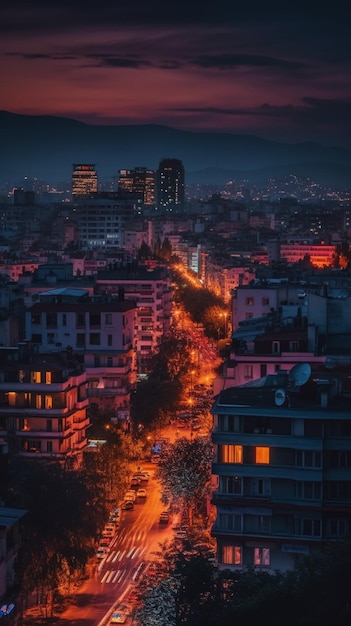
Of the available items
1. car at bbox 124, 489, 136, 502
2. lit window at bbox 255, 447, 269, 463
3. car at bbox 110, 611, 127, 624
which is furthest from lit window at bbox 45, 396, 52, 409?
lit window at bbox 255, 447, 269, 463

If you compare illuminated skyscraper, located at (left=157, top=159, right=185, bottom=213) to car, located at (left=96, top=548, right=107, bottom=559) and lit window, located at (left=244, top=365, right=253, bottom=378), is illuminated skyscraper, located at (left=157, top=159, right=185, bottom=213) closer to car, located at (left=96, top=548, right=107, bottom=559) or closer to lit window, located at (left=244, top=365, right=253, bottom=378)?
lit window, located at (left=244, top=365, right=253, bottom=378)

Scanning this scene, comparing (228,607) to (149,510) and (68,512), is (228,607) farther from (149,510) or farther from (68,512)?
(149,510)

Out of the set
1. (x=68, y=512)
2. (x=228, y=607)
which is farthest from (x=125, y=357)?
(x=228, y=607)

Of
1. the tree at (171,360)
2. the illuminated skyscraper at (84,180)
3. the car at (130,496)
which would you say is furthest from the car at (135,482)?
the illuminated skyscraper at (84,180)

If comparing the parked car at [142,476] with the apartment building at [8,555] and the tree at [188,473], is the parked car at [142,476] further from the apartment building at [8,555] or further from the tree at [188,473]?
the apartment building at [8,555]

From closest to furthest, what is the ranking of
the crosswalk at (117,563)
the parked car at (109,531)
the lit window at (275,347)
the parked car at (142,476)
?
the crosswalk at (117,563), the parked car at (109,531), the lit window at (275,347), the parked car at (142,476)

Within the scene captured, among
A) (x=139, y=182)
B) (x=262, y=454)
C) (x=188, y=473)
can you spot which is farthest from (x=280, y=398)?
(x=139, y=182)
